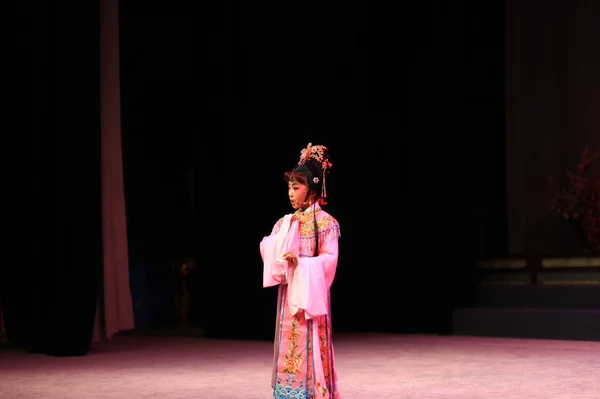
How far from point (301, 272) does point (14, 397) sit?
6.11ft

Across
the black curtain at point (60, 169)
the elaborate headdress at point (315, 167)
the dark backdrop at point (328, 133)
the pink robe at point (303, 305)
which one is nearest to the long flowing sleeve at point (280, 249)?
the pink robe at point (303, 305)

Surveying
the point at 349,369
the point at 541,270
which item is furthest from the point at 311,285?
the point at 541,270

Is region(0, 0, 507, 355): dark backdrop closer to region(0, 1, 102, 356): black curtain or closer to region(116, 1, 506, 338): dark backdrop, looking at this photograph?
region(116, 1, 506, 338): dark backdrop

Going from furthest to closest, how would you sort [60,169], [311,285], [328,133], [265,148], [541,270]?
1. [541,270]
2. [328,133]
3. [265,148]
4. [60,169]
5. [311,285]

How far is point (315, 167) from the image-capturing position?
4023 mm

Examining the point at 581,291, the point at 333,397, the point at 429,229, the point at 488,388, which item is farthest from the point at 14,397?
the point at 581,291

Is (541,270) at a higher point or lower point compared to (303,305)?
lower

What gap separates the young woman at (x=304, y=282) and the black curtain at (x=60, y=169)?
316 centimetres

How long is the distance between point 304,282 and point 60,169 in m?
3.44

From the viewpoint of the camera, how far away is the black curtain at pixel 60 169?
6.81 meters

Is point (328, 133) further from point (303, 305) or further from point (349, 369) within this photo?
point (303, 305)

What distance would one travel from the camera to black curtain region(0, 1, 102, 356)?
22.4ft

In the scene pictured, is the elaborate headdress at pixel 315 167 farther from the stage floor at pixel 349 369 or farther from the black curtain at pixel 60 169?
the black curtain at pixel 60 169

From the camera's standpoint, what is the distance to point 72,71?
22.4 ft
